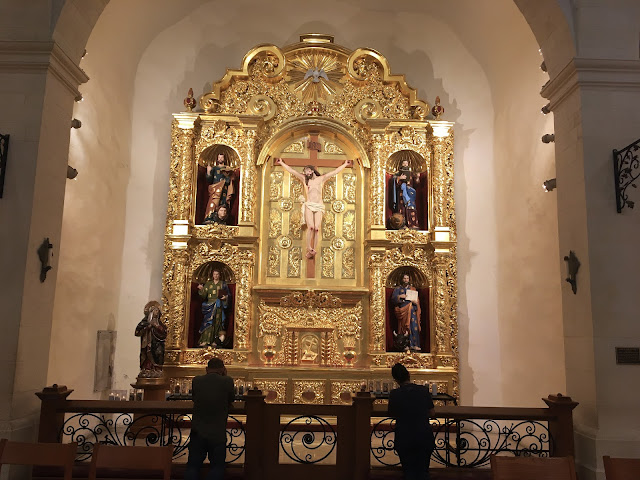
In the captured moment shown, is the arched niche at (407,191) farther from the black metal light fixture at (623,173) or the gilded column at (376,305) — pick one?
the black metal light fixture at (623,173)

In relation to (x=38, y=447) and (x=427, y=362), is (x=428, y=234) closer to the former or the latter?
(x=427, y=362)

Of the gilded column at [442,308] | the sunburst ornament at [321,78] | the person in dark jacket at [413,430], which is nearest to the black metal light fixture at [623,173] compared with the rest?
the person in dark jacket at [413,430]

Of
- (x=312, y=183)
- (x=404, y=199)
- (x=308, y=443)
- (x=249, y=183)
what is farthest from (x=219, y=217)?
(x=308, y=443)

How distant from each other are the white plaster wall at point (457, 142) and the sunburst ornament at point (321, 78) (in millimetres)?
795

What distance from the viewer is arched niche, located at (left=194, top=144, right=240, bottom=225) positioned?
10672 millimetres

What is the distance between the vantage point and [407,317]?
33.6 feet

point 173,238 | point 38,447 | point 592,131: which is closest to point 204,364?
point 173,238

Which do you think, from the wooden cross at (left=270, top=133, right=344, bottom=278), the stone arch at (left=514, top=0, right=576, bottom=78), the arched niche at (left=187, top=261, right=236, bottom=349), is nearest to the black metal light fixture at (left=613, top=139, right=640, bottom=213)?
the stone arch at (left=514, top=0, right=576, bottom=78)

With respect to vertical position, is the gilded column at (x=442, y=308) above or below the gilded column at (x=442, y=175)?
below

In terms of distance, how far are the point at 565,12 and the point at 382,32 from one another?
5.58 m

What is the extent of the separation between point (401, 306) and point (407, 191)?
85.6 inches

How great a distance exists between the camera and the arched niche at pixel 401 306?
33.9 feet

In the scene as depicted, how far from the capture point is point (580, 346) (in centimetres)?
606

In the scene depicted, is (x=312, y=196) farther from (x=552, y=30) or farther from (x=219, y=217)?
(x=552, y=30)
